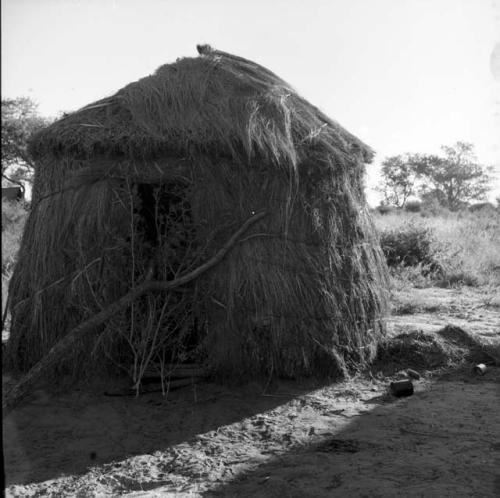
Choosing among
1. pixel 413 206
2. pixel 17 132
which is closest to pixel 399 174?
pixel 413 206

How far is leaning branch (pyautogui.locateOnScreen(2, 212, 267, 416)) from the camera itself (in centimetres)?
350

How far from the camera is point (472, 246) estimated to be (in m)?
12.7

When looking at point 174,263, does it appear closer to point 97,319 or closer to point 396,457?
point 97,319

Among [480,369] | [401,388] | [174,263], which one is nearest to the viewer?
[401,388]

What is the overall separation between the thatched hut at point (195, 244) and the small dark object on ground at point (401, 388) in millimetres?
490

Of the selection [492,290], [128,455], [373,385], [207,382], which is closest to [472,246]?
[492,290]

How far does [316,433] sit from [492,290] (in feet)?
20.8

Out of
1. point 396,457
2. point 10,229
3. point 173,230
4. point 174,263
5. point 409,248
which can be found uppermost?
point 10,229

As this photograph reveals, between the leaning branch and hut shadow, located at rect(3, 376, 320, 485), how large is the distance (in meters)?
0.23

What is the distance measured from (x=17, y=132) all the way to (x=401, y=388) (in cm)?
1412

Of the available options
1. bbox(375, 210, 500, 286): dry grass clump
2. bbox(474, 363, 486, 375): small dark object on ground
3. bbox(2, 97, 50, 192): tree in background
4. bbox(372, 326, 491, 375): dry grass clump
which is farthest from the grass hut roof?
bbox(2, 97, 50, 192): tree in background

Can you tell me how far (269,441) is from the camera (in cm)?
378

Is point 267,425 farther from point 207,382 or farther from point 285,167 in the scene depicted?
point 285,167

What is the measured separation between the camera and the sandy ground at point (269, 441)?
314cm
